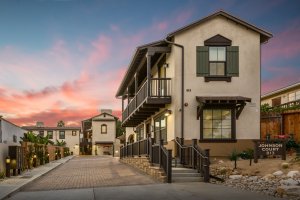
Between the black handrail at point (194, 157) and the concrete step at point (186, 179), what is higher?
the black handrail at point (194, 157)

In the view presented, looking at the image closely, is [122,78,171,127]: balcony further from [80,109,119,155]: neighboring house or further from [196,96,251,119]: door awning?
[80,109,119,155]: neighboring house

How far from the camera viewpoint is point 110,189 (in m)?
13.7

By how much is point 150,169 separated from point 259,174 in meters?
4.68

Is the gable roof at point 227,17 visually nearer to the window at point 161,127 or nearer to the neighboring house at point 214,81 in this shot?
the neighboring house at point 214,81

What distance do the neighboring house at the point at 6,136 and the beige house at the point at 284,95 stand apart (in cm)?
2209

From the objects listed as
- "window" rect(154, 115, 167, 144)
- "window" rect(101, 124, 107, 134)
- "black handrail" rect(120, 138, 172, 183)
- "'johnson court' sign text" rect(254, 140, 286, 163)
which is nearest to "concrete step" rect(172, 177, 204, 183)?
"black handrail" rect(120, 138, 172, 183)

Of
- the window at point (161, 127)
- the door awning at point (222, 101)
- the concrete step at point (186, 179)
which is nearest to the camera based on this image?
the concrete step at point (186, 179)

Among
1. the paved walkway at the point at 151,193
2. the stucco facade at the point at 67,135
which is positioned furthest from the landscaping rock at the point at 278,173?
the stucco facade at the point at 67,135

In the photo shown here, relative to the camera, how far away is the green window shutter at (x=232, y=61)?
2144 centimetres

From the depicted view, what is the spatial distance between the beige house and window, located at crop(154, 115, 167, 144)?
1506 centimetres

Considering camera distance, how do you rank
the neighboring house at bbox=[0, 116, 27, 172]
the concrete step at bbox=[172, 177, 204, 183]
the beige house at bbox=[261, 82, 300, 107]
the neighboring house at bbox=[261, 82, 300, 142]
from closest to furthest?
the concrete step at bbox=[172, 177, 204, 183] → the neighboring house at bbox=[0, 116, 27, 172] → the neighboring house at bbox=[261, 82, 300, 142] → the beige house at bbox=[261, 82, 300, 107]

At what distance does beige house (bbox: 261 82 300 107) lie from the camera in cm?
3742

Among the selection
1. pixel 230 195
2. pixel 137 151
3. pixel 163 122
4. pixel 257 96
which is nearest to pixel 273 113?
pixel 257 96

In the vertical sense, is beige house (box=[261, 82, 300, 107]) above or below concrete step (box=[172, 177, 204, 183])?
above
